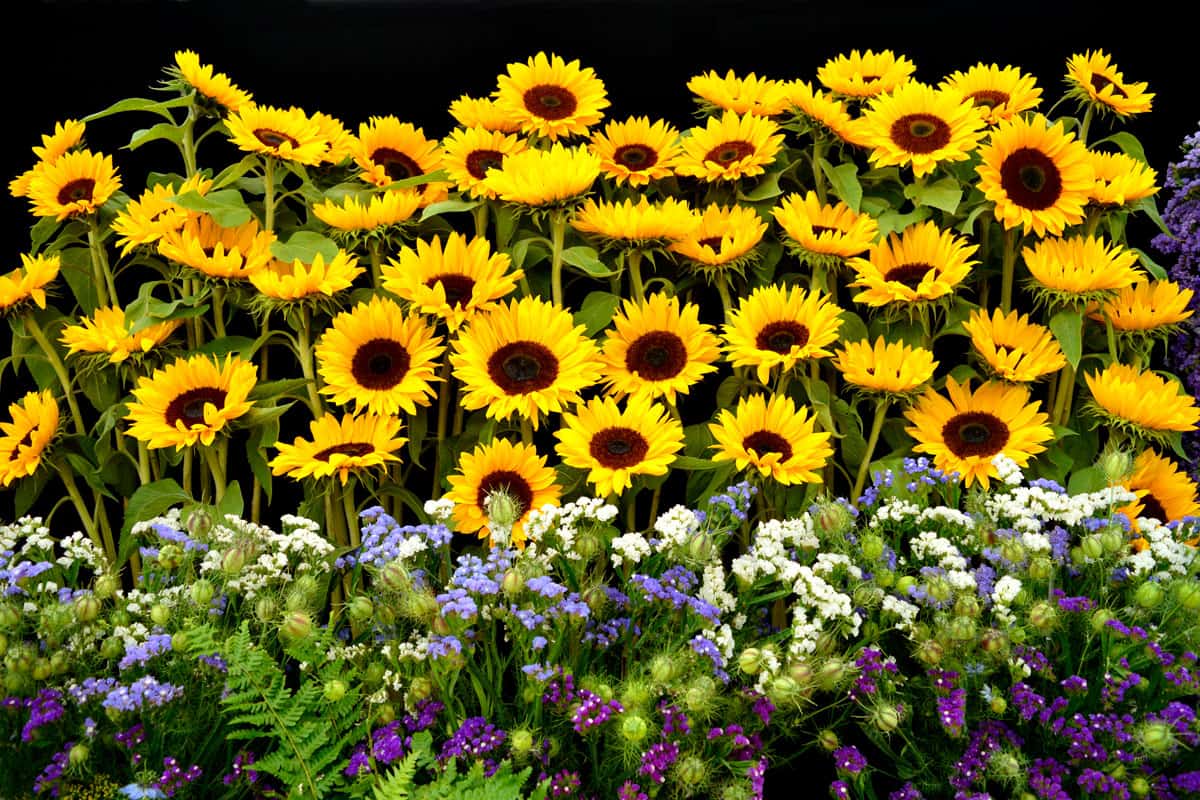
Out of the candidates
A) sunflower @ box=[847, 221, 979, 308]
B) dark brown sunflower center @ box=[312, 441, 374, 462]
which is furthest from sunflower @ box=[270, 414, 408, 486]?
sunflower @ box=[847, 221, 979, 308]

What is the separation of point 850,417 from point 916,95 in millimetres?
617

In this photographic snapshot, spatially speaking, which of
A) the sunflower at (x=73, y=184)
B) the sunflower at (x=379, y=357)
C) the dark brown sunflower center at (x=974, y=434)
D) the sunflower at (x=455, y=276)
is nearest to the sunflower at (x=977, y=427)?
the dark brown sunflower center at (x=974, y=434)

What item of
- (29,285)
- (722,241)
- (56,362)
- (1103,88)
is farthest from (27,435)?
(1103,88)

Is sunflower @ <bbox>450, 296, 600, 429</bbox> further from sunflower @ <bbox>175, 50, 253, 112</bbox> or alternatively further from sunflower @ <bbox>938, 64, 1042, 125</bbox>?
sunflower @ <bbox>938, 64, 1042, 125</bbox>

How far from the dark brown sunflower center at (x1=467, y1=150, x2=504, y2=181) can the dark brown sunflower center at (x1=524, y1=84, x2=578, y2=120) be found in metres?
0.11

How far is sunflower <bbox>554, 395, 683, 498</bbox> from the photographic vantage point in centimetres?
188

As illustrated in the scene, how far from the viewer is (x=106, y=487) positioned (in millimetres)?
2357

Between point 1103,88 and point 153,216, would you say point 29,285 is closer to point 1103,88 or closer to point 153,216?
point 153,216

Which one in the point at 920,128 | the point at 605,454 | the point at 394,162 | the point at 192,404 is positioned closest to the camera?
the point at 605,454

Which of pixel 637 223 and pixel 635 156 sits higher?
pixel 635 156

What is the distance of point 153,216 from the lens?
2152 mm

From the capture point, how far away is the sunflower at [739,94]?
A: 232 cm

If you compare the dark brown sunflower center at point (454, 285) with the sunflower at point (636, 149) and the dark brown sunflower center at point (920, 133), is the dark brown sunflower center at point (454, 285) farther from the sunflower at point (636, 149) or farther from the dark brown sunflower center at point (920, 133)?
the dark brown sunflower center at point (920, 133)

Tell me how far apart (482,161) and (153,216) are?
24.6 inches
